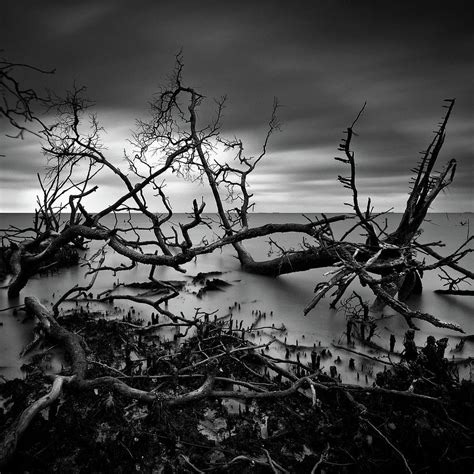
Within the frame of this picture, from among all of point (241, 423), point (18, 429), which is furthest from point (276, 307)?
point (18, 429)

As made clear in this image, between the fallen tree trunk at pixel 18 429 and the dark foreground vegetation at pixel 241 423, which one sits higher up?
the fallen tree trunk at pixel 18 429

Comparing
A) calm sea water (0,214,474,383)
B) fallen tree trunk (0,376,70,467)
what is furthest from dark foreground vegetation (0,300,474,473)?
calm sea water (0,214,474,383)

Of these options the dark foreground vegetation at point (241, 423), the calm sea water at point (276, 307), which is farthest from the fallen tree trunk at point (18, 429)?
the calm sea water at point (276, 307)

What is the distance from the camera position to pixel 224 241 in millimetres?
5129

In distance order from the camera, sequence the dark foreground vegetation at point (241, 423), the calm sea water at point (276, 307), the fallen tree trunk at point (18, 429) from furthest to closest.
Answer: the calm sea water at point (276, 307) → the dark foreground vegetation at point (241, 423) → the fallen tree trunk at point (18, 429)

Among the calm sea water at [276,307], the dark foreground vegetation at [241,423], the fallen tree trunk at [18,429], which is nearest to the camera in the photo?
the fallen tree trunk at [18,429]

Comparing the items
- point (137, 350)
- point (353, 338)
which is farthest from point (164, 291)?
point (353, 338)

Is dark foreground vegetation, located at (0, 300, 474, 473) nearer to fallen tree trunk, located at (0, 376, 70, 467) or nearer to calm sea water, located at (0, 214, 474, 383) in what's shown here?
fallen tree trunk, located at (0, 376, 70, 467)

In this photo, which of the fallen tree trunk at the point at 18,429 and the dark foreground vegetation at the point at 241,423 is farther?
the dark foreground vegetation at the point at 241,423

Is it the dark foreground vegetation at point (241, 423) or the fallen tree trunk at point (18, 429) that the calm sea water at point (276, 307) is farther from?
the fallen tree trunk at point (18, 429)

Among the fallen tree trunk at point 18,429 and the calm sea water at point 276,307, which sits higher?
the fallen tree trunk at point 18,429

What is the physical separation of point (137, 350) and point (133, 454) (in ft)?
8.53

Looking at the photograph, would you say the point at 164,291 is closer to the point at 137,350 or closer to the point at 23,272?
the point at 23,272

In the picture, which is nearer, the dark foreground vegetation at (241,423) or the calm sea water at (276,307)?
the dark foreground vegetation at (241,423)
